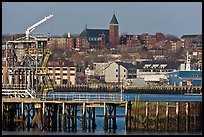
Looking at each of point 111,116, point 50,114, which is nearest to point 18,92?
point 50,114

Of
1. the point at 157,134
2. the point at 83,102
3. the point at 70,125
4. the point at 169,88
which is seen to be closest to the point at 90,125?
the point at 70,125

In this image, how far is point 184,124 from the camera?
69.3 metres

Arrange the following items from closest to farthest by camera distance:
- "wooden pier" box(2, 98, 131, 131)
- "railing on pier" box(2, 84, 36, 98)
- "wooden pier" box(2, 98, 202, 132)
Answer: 1. "wooden pier" box(2, 98, 202, 132)
2. "wooden pier" box(2, 98, 131, 131)
3. "railing on pier" box(2, 84, 36, 98)

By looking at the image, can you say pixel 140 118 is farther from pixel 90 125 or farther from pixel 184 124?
pixel 90 125

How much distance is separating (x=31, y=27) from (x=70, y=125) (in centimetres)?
794

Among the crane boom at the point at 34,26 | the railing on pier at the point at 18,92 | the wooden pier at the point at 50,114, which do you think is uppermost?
the crane boom at the point at 34,26

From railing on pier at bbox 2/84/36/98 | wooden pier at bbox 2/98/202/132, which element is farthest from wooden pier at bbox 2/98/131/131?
railing on pier at bbox 2/84/36/98

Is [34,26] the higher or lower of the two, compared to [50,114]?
higher

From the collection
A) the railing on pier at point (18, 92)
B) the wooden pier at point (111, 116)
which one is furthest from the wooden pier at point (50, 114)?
the railing on pier at point (18, 92)

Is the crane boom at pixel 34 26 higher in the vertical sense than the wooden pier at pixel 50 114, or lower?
higher

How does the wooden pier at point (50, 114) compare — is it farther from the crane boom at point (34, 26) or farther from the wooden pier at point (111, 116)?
the crane boom at point (34, 26)

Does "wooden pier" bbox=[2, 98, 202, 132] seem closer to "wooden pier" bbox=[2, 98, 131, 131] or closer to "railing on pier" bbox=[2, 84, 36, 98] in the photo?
Result: "wooden pier" bbox=[2, 98, 131, 131]

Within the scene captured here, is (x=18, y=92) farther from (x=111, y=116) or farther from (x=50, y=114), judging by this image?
(x=111, y=116)

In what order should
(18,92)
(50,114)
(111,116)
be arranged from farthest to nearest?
(18,92), (50,114), (111,116)
